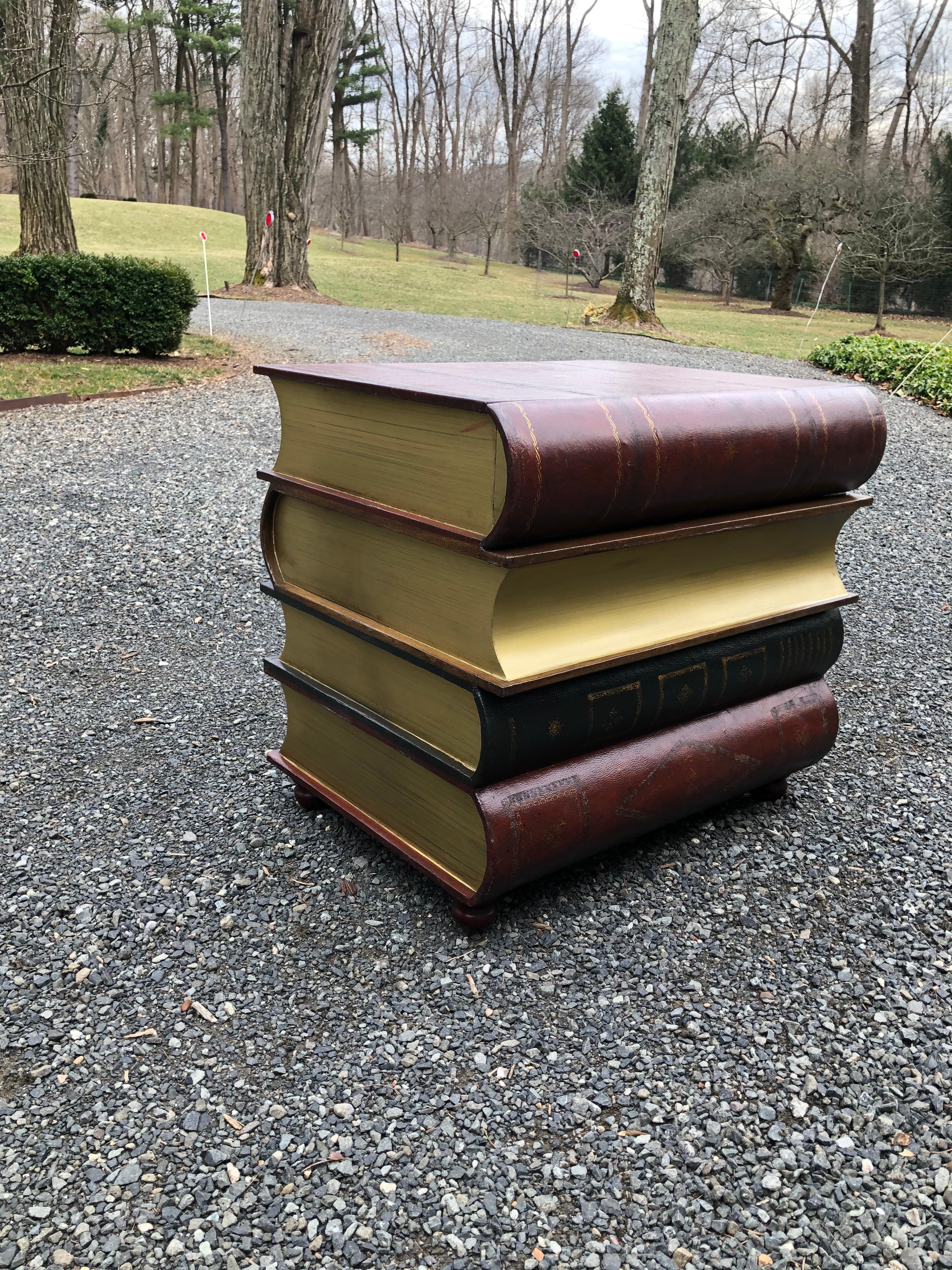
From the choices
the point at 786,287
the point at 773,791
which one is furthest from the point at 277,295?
the point at 786,287

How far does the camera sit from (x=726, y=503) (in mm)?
1881

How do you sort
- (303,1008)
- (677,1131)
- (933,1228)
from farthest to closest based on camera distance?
(303,1008)
(677,1131)
(933,1228)

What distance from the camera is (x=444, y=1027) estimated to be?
1.65 meters

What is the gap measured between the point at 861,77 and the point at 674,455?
31.6 metres

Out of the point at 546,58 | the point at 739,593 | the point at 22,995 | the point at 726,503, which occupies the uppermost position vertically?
the point at 546,58

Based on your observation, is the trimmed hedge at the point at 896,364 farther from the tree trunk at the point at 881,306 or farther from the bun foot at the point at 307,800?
the tree trunk at the point at 881,306

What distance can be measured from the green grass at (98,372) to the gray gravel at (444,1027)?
19.3 feet

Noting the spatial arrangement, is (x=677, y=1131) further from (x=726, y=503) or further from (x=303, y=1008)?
(x=726, y=503)

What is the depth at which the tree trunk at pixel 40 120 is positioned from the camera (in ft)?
32.3

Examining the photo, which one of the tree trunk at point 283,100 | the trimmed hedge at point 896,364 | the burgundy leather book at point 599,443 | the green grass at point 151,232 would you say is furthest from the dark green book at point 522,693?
the green grass at point 151,232

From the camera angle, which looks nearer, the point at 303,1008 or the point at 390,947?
the point at 303,1008

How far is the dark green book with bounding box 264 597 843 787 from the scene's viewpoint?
5.50 feet

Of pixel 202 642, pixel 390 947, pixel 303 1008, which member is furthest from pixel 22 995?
pixel 202 642

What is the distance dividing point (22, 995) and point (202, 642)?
1.98 meters
